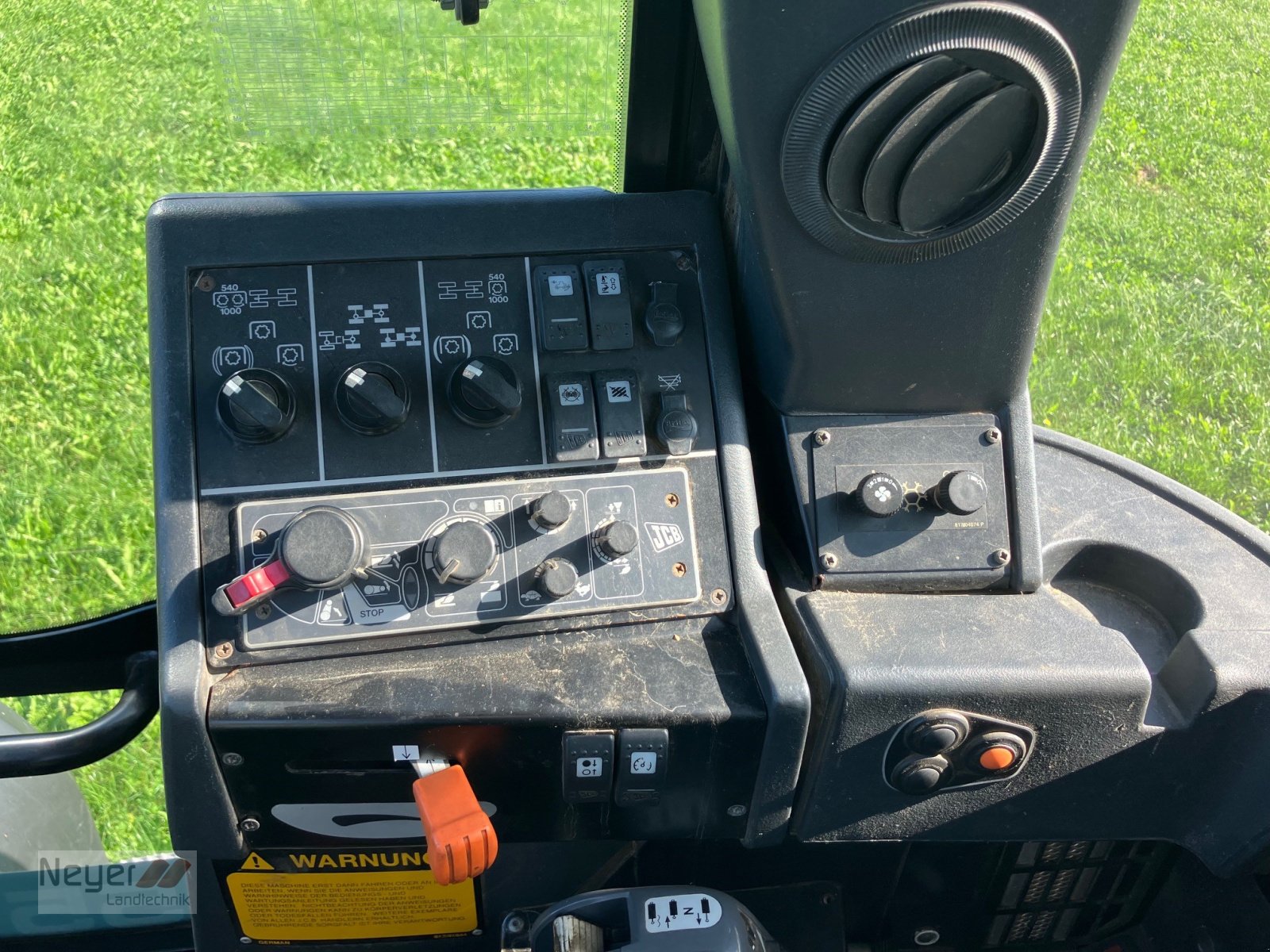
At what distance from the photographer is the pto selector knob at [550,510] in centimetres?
104

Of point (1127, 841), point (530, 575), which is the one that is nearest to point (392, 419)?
point (530, 575)

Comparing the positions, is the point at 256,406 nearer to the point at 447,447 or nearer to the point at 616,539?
the point at 447,447

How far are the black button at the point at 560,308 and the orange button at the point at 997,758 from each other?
586 millimetres

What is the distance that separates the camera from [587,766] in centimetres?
102

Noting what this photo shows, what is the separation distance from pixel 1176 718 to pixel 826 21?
763 mm

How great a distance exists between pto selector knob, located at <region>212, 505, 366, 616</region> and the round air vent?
0.53 metres

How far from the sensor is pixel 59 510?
2.43 m

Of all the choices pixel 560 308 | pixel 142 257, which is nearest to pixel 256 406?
pixel 560 308

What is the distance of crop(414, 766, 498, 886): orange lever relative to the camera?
97 centimetres

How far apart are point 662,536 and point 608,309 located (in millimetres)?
252

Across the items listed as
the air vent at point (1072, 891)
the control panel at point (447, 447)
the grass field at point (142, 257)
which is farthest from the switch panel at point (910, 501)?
the grass field at point (142, 257)

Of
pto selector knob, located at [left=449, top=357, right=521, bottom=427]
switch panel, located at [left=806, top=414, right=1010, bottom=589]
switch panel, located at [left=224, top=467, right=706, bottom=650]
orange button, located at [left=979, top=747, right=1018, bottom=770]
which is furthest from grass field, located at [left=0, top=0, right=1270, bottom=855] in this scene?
orange button, located at [left=979, top=747, right=1018, bottom=770]

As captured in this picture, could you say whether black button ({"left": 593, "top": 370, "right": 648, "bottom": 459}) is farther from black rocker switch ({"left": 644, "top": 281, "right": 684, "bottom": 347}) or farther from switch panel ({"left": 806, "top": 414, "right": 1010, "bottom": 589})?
switch panel ({"left": 806, "top": 414, "right": 1010, "bottom": 589})

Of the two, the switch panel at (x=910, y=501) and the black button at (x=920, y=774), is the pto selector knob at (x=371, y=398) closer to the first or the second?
the switch panel at (x=910, y=501)
